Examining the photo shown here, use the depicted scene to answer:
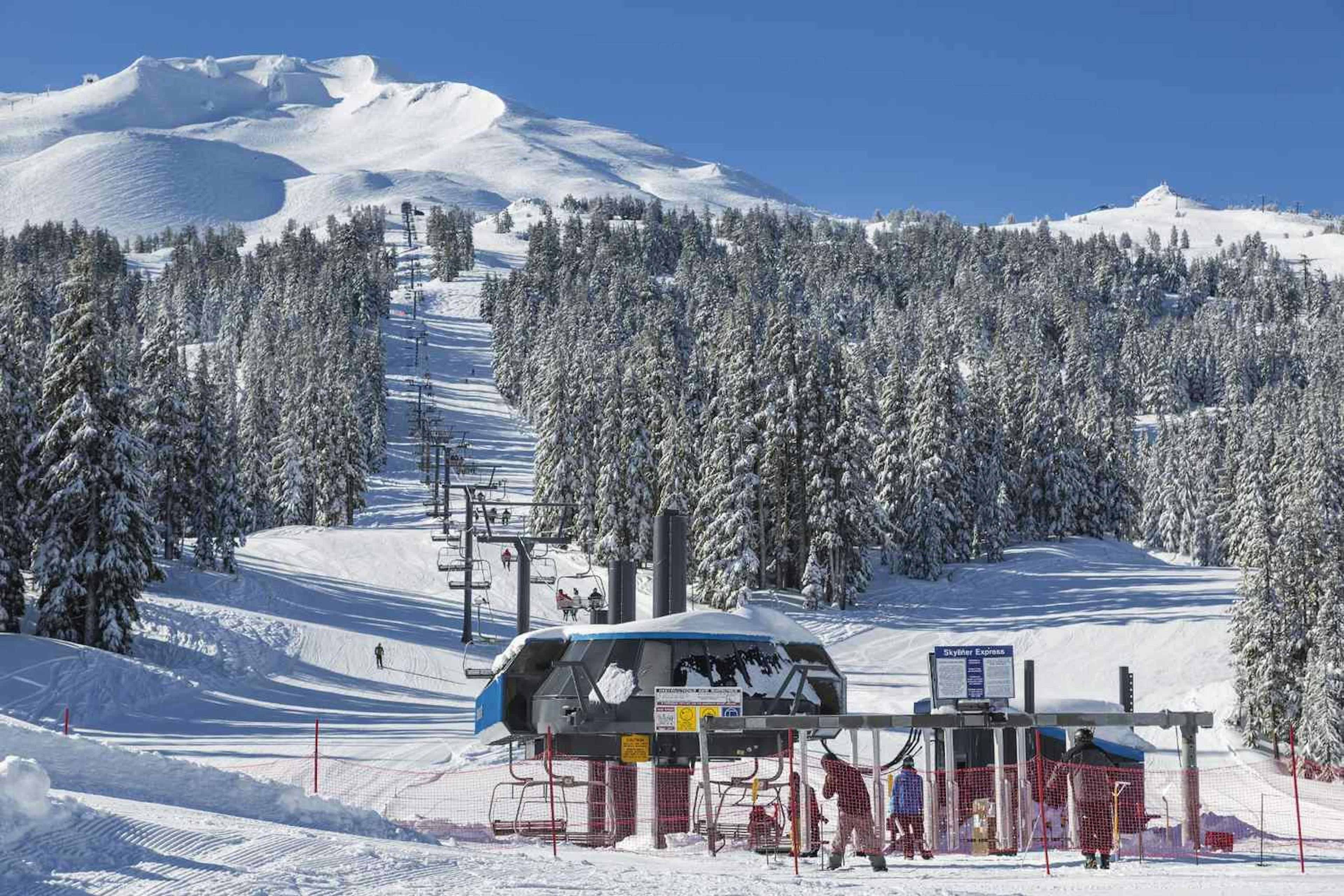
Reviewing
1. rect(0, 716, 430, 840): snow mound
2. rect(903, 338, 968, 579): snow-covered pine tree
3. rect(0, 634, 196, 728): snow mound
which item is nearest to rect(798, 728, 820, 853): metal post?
rect(0, 716, 430, 840): snow mound

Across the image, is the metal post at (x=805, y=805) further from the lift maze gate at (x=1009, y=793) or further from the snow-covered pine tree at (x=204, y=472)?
the snow-covered pine tree at (x=204, y=472)

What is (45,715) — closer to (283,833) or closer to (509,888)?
(283,833)

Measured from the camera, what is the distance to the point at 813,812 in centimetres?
1599

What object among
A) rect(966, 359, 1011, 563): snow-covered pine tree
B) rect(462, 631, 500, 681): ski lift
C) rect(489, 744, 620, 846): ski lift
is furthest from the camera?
rect(966, 359, 1011, 563): snow-covered pine tree

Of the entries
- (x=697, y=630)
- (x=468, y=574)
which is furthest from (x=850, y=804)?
(x=468, y=574)

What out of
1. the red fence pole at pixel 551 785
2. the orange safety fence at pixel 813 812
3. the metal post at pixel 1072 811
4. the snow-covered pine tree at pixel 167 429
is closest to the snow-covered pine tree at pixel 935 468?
the snow-covered pine tree at pixel 167 429

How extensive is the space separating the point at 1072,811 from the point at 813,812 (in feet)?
13.2

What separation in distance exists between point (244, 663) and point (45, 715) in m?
12.1

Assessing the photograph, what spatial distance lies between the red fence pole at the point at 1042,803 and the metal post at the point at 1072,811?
11.3 inches

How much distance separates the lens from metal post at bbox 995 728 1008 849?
16.6 meters

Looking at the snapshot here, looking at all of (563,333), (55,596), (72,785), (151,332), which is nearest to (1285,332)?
(563,333)

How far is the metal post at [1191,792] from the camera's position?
52.9 feet

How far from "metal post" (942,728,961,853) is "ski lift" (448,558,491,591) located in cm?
3913

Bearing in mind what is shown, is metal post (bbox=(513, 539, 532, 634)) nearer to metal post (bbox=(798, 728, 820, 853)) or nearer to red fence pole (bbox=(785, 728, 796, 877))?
metal post (bbox=(798, 728, 820, 853))
